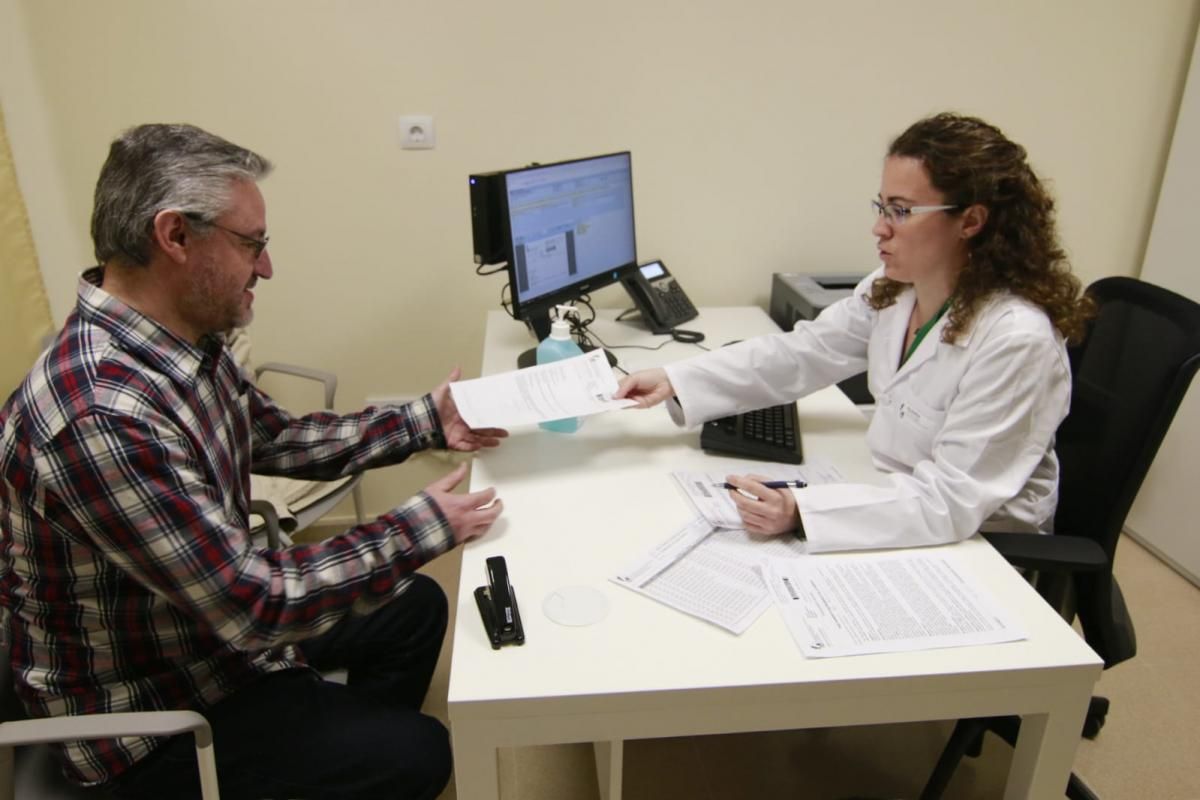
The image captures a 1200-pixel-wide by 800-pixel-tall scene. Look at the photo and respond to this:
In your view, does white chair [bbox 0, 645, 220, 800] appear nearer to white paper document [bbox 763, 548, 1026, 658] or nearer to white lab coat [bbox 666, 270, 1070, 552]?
white paper document [bbox 763, 548, 1026, 658]

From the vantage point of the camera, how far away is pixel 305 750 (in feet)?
3.76

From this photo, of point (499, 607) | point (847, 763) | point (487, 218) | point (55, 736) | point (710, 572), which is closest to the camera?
point (55, 736)

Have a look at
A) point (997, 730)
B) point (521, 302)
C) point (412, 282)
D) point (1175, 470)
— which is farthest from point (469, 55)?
point (1175, 470)

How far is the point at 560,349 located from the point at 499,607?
78 cm

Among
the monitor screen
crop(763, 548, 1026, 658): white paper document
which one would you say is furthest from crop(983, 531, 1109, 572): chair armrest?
the monitor screen

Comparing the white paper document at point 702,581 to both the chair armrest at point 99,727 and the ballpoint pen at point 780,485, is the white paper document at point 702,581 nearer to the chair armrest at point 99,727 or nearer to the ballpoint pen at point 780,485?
the ballpoint pen at point 780,485

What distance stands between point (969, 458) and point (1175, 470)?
162 centimetres

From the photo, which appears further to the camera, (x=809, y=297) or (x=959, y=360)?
(x=809, y=297)

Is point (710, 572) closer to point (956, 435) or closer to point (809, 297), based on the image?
point (956, 435)

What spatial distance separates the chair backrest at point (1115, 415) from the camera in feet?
4.18

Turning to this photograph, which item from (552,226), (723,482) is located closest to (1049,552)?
(723,482)

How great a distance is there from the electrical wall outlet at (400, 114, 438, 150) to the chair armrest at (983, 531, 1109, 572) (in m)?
1.74

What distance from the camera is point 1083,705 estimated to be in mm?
1021

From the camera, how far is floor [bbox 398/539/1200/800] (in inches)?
67.1
